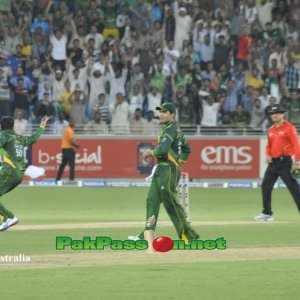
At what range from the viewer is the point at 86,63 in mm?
36312

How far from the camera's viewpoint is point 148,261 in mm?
15922

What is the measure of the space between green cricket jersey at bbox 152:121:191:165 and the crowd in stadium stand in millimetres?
17452

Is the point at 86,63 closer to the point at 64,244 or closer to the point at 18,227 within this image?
the point at 18,227

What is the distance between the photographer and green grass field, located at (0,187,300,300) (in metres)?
13.1

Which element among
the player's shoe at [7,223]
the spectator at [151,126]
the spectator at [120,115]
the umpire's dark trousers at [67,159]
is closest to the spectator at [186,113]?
the spectator at [151,126]

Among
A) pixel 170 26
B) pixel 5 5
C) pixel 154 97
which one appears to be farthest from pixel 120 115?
pixel 5 5

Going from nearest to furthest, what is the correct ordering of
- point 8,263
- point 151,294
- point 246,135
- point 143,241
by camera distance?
point 151,294 → point 8,263 → point 143,241 → point 246,135

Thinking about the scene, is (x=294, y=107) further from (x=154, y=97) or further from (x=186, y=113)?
(x=154, y=97)

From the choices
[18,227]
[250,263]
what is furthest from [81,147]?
[250,263]

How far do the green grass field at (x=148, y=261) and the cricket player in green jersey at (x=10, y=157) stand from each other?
11.2 inches

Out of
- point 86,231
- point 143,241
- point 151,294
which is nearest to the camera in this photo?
point 151,294

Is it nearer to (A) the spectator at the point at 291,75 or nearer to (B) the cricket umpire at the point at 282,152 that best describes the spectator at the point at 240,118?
(A) the spectator at the point at 291,75

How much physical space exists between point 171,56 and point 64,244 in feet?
62.1

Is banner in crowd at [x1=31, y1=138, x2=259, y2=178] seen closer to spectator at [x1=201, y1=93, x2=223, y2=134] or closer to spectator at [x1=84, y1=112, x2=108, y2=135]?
spectator at [x1=84, y1=112, x2=108, y2=135]
